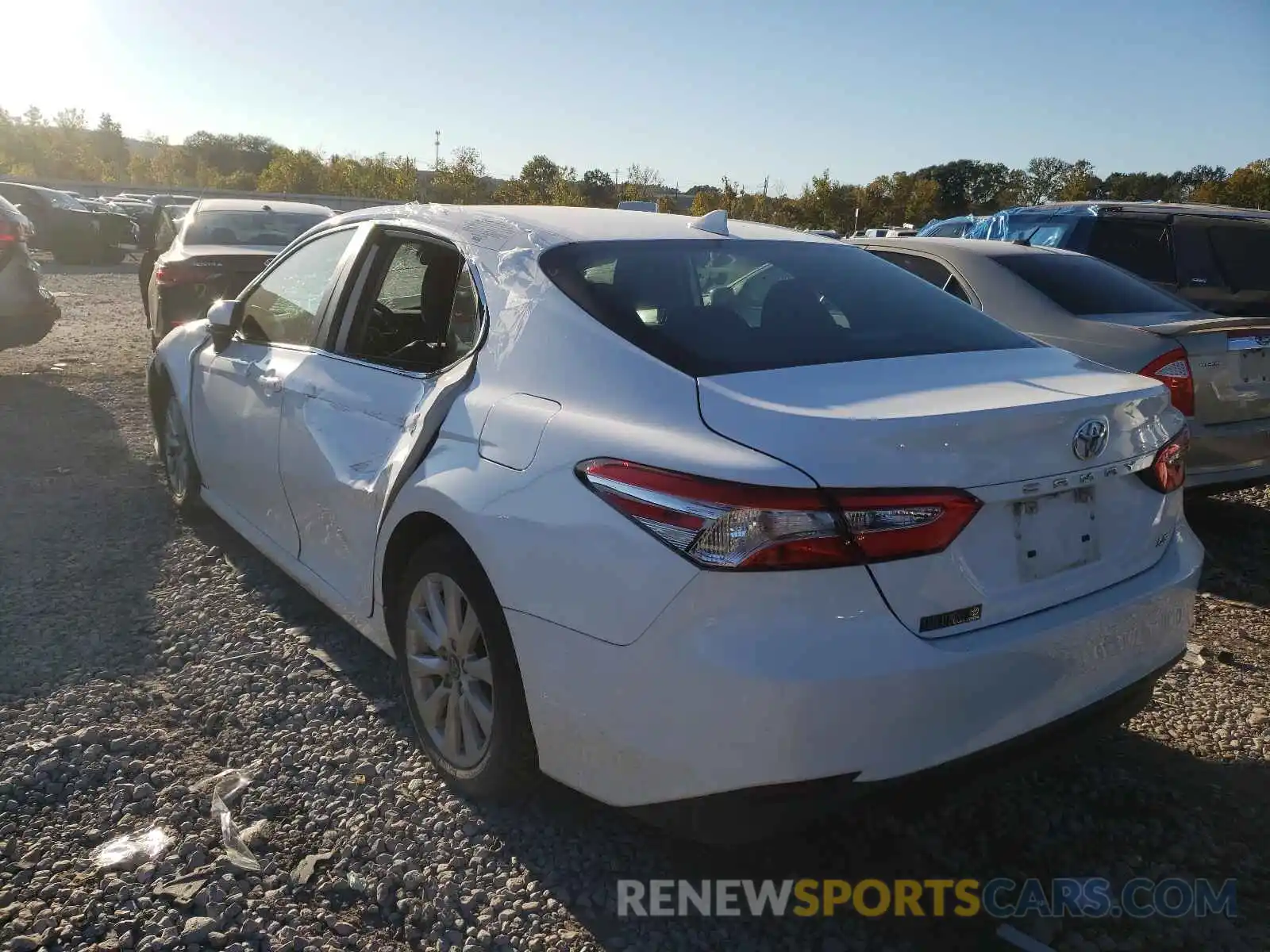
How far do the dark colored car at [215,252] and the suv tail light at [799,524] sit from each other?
19.3 feet

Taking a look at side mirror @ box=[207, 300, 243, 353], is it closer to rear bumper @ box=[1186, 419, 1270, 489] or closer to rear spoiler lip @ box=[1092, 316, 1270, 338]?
rear spoiler lip @ box=[1092, 316, 1270, 338]

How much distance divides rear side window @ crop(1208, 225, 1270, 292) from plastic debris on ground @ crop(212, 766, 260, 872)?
7185mm

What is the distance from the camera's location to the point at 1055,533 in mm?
2256

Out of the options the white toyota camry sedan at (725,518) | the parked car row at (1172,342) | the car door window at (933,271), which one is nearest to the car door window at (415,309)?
the white toyota camry sedan at (725,518)

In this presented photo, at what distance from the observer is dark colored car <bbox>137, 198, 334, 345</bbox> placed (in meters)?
8.05

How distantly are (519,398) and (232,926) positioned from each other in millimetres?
1405

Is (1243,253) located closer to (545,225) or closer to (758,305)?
(758,305)

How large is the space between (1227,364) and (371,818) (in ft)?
14.0

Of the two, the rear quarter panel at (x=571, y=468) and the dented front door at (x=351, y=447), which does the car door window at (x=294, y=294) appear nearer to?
the dented front door at (x=351, y=447)

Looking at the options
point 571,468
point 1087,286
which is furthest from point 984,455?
point 1087,286

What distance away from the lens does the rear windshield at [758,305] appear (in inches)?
97.7

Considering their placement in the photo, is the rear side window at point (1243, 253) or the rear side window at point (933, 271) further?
the rear side window at point (1243, 253)

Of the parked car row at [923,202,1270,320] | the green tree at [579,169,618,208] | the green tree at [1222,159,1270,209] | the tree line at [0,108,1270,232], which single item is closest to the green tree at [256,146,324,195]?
the tree line at [0,108,1270,232]

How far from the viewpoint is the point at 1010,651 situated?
2121mm
